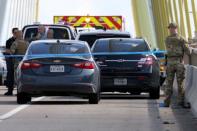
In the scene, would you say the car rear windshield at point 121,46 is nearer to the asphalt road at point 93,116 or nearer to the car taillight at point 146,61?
the car taillight at point 146,61

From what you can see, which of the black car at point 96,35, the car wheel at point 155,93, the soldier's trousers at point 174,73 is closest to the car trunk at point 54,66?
the soldier's trousers at point 174,73

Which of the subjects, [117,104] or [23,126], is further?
[117,104]

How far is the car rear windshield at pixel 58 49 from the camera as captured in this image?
21281 millimetres

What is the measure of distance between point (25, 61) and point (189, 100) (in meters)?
3.57

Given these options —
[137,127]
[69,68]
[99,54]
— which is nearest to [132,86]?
[99,54]

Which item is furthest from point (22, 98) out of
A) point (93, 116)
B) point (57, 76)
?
point (93, 116)

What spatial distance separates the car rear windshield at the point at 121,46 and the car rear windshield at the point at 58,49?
2788 mm

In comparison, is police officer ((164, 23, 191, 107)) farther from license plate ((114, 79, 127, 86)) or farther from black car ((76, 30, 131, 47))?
black car ((76, 30, 131, 47))

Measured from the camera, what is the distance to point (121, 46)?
79.9 feet

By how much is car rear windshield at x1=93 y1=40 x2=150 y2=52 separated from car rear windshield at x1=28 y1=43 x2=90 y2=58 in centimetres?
279

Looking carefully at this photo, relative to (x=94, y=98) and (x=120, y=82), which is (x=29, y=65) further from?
(x=120, y=82)

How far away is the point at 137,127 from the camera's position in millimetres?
14930

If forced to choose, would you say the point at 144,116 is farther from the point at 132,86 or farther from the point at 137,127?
the point at 132,86

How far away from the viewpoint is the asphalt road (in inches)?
587
